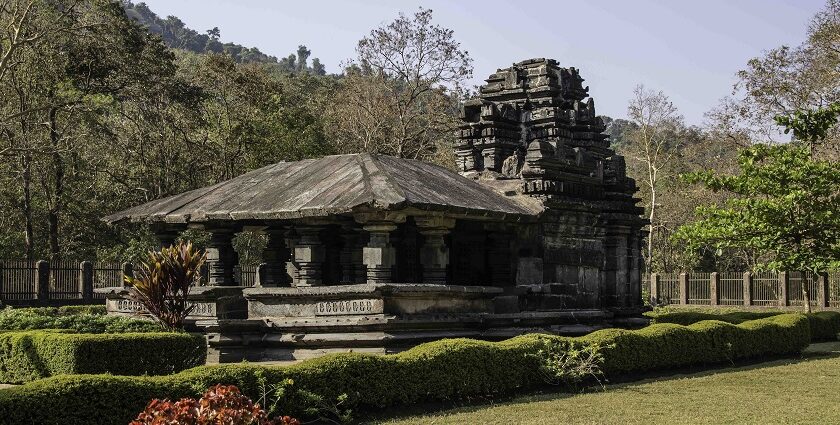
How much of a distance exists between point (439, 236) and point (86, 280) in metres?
14.6

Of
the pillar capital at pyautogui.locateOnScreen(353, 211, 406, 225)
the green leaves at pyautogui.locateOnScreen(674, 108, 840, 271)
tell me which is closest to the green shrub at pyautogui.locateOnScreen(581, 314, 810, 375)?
the green leaves at pyautogui.locateOnScreen(674, 108, 840, 271)

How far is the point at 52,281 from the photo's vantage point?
89.0ft

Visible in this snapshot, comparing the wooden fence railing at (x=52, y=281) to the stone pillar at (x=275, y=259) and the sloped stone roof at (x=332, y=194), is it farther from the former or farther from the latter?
Result: the sloped stone roof at (x=332, y=194)

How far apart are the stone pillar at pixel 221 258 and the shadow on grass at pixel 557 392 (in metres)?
7.39

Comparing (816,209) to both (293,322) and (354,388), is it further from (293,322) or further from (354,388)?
(354,388)

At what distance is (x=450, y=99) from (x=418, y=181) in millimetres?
24124

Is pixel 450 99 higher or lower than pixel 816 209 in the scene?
higher

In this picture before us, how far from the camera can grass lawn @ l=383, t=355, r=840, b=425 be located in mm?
10859

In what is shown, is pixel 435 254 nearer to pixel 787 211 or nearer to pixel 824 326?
pixel 787 211

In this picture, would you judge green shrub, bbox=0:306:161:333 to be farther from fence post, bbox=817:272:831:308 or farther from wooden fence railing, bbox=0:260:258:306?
fence post, bbox=817:272:831:308

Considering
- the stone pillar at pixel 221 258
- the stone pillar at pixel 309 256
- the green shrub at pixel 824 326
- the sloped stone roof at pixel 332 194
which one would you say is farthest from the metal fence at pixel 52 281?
the green shrub at pixel 824 326

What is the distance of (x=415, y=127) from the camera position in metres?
41.6

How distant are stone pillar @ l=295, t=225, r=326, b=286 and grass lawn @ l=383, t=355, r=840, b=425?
483cm

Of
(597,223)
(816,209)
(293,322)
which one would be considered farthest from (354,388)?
(816,209)
